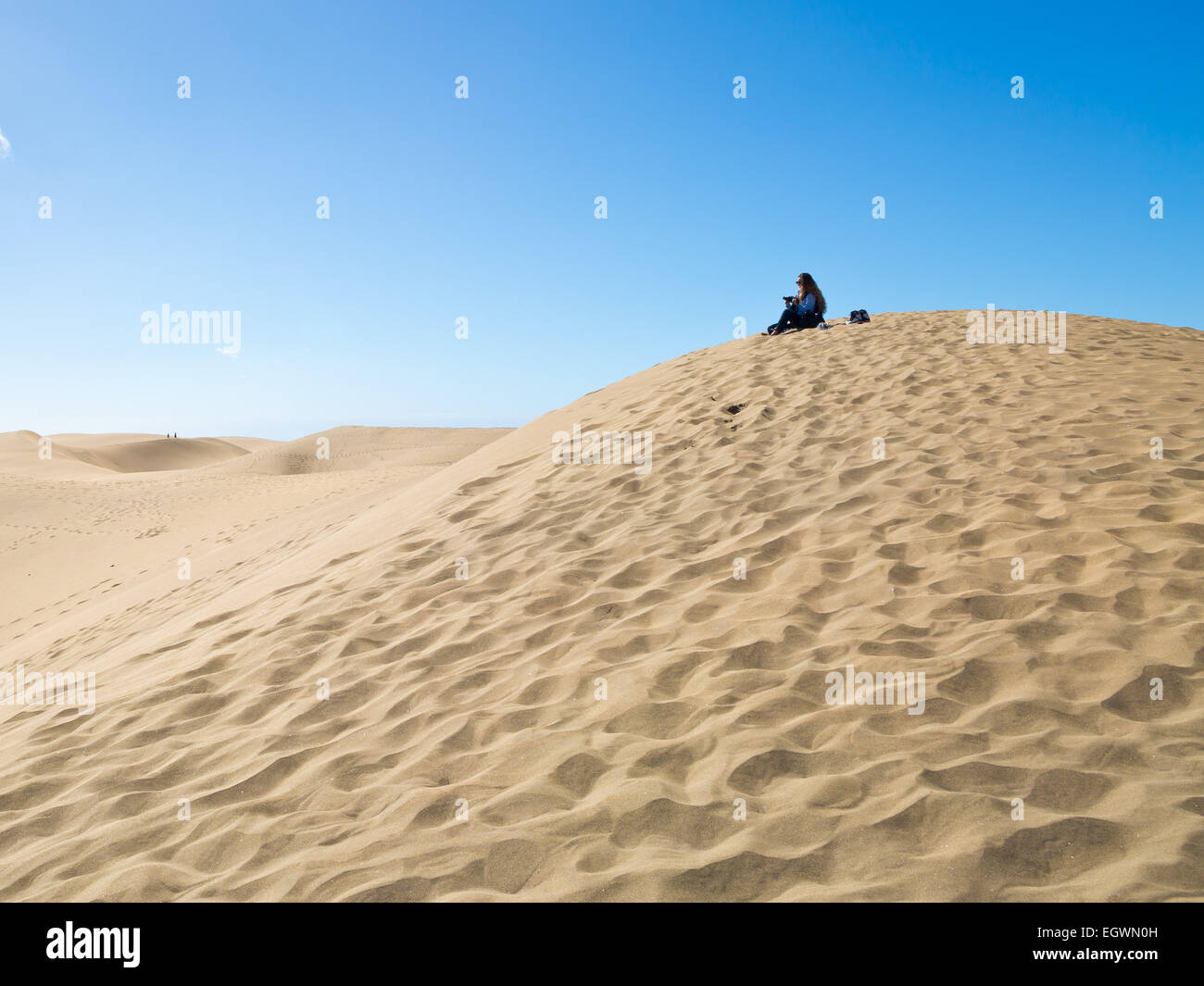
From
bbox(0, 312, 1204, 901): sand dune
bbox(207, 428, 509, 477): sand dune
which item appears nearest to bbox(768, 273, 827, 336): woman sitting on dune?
bbox(0, 312, 1204, 901): sand dune

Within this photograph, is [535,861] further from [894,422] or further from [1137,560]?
[894,422]

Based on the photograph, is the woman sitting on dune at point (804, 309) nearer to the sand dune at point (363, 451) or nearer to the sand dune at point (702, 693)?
the sand dune at point (702, 693)

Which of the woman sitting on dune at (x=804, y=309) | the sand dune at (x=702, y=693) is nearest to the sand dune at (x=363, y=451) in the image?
the woman sitting on dune at (x=804, y=309)

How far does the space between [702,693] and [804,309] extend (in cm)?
1023

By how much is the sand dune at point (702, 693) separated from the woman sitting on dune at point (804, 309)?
5361mm

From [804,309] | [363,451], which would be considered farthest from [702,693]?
[363,451]

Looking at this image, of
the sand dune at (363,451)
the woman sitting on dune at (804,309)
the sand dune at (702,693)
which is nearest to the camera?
the sand dune at (702,693)

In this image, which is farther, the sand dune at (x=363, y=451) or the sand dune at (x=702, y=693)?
the sand dune at (x=363, y=451)

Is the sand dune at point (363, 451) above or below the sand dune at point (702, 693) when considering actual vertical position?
above

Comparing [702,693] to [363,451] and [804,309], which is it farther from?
Result: [363,451]

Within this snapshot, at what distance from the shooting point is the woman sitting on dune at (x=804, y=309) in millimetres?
12508

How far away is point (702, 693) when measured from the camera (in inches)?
138

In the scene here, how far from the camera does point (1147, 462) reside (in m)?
5.60

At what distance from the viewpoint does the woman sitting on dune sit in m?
12.5
